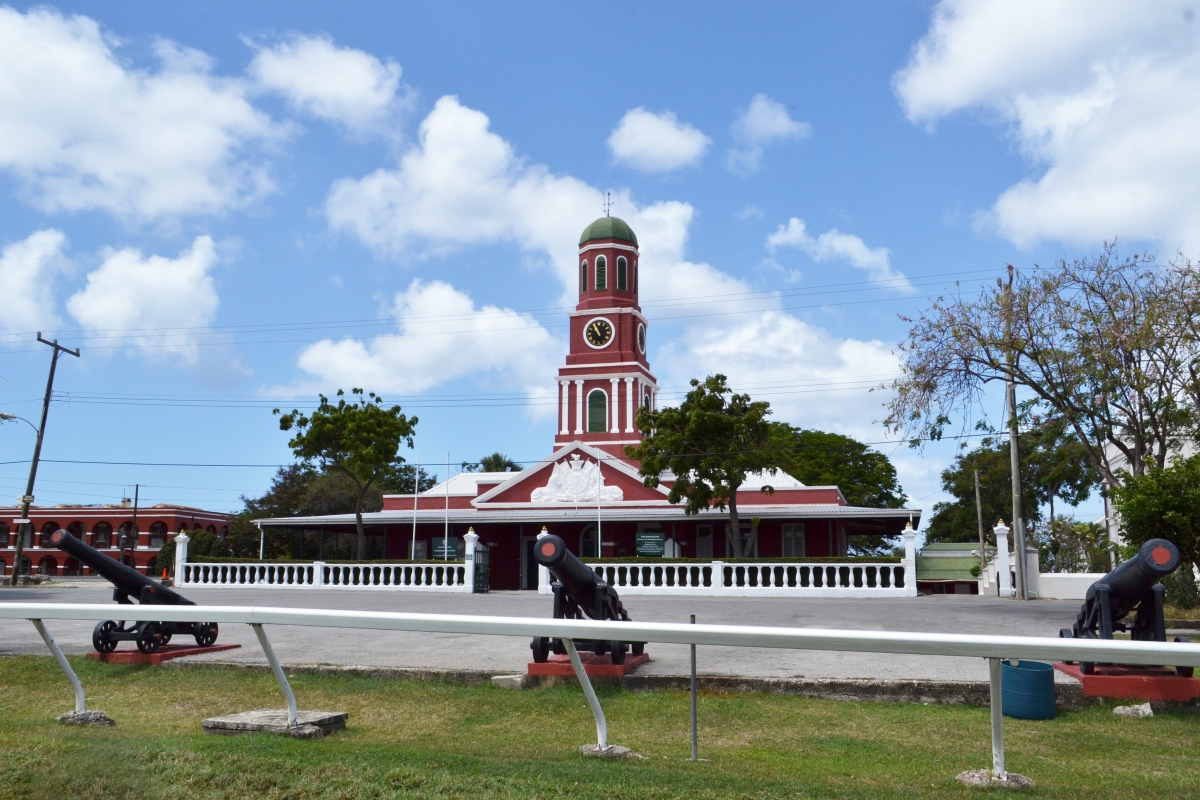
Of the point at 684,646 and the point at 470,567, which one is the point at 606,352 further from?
the point at 684,646

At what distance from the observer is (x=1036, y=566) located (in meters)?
24.9

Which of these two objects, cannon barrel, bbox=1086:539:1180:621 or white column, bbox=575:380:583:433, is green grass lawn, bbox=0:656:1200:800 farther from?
white column, bbox=575:380:583:433

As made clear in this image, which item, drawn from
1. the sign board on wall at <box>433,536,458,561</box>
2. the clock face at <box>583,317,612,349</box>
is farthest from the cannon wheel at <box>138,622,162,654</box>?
the clock face at <box>583,317,612,349</box>

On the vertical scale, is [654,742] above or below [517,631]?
below

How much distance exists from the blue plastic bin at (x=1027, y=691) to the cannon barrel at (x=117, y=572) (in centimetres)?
791

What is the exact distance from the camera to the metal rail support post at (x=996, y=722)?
4.90 metres

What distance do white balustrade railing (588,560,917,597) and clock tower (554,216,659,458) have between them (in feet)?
48.9

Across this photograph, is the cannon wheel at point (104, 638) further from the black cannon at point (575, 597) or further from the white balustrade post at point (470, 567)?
the white balustrade post at point (470, 567)

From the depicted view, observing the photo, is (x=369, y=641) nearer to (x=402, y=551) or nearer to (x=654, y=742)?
(x=654, y=742)

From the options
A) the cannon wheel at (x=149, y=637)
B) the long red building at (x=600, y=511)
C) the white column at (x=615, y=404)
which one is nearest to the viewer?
the cannon wheel at (x=149, y=637)

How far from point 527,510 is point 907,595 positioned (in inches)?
624

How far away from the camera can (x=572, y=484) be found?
36.9m

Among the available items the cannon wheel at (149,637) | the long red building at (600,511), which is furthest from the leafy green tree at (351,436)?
the cannon wheel at (149,637)

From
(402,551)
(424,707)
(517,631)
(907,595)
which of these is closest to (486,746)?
(517,631)
